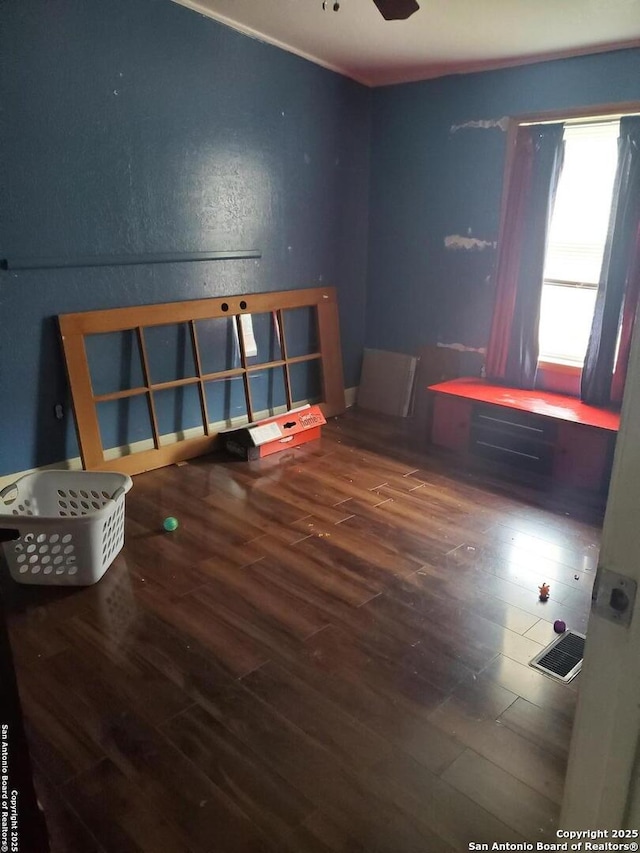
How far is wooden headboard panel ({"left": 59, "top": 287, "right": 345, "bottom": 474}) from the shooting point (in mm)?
3164

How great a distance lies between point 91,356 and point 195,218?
1.00 metres

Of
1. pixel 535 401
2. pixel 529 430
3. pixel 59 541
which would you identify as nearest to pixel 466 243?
pixel 535 401

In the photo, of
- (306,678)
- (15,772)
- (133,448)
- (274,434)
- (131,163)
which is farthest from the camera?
(274,434)

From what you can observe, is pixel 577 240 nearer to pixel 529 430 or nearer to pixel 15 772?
pixel 529 430

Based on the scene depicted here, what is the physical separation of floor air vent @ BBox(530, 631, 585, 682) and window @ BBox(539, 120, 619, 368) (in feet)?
6.95

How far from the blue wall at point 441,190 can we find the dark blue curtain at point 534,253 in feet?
0.74

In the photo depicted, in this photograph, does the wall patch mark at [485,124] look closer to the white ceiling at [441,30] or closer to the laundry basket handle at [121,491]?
the white ceiling at [441,30]

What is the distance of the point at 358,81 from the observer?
4.28 meters

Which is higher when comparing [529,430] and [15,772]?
[15,772]

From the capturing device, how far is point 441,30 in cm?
325

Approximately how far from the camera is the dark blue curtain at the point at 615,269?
127 inches

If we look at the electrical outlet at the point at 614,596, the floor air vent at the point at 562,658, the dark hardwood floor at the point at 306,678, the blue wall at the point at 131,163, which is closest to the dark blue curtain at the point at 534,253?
the dark hardwood floor at the point at 306,678

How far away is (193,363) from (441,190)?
2.07 m

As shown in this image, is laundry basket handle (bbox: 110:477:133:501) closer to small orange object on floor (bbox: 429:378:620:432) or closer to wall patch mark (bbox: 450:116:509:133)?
small orange object on floor (bbox: 429:378:620:432)
